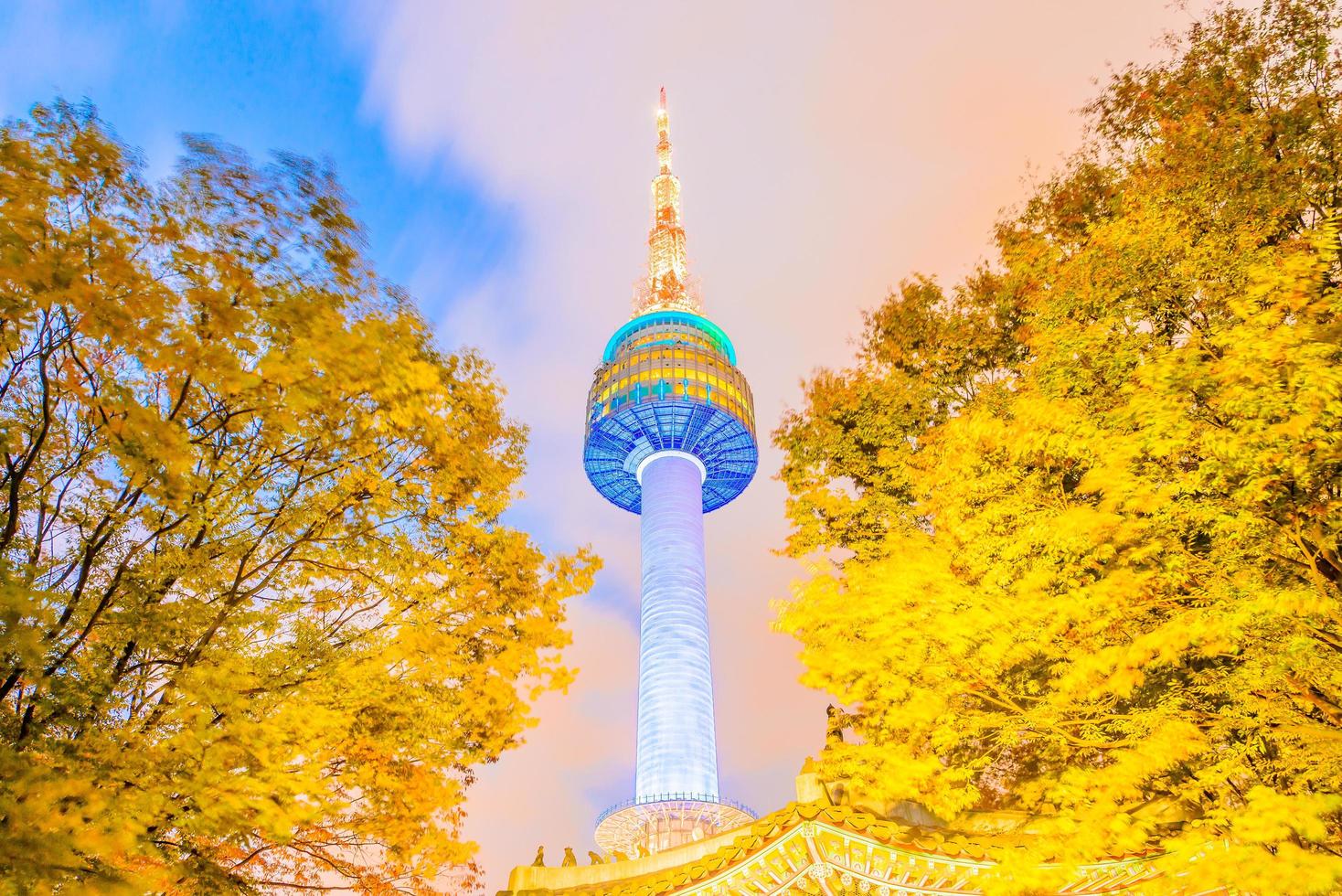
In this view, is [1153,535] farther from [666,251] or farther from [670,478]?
[666,251]

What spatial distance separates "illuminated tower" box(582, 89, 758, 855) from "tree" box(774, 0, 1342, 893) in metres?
26.1

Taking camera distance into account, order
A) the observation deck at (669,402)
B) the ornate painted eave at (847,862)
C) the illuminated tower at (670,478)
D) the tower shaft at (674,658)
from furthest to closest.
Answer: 1. the observation deck at (669,402)
2. the tower shaft at (674,658)
3. the illuminated tower at (670,478)
4. the ornate painted eave at (847,862)

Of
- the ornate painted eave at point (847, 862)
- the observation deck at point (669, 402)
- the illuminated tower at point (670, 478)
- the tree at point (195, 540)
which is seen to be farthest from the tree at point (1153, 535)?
the observation deck at point (669, 402)

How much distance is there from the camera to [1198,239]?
7.80m

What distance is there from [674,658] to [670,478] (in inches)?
489

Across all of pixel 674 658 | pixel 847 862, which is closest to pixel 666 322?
pixel 674 658

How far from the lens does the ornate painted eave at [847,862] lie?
749 centimetres

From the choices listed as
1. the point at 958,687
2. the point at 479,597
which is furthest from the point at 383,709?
the point at 958,687

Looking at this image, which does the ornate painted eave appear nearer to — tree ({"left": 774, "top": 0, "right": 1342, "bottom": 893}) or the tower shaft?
tree ({"left": 774, "top": 0, "right": 1342, "bottom": 893})

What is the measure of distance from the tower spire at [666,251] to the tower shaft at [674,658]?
14.7m

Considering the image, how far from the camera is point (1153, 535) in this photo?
269 inches

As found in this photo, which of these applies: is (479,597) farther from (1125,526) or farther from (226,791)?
(1125,526)

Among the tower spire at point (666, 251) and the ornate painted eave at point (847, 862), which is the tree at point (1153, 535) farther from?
the tower spire at point (666, 251)

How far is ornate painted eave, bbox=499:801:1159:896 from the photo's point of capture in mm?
7488
